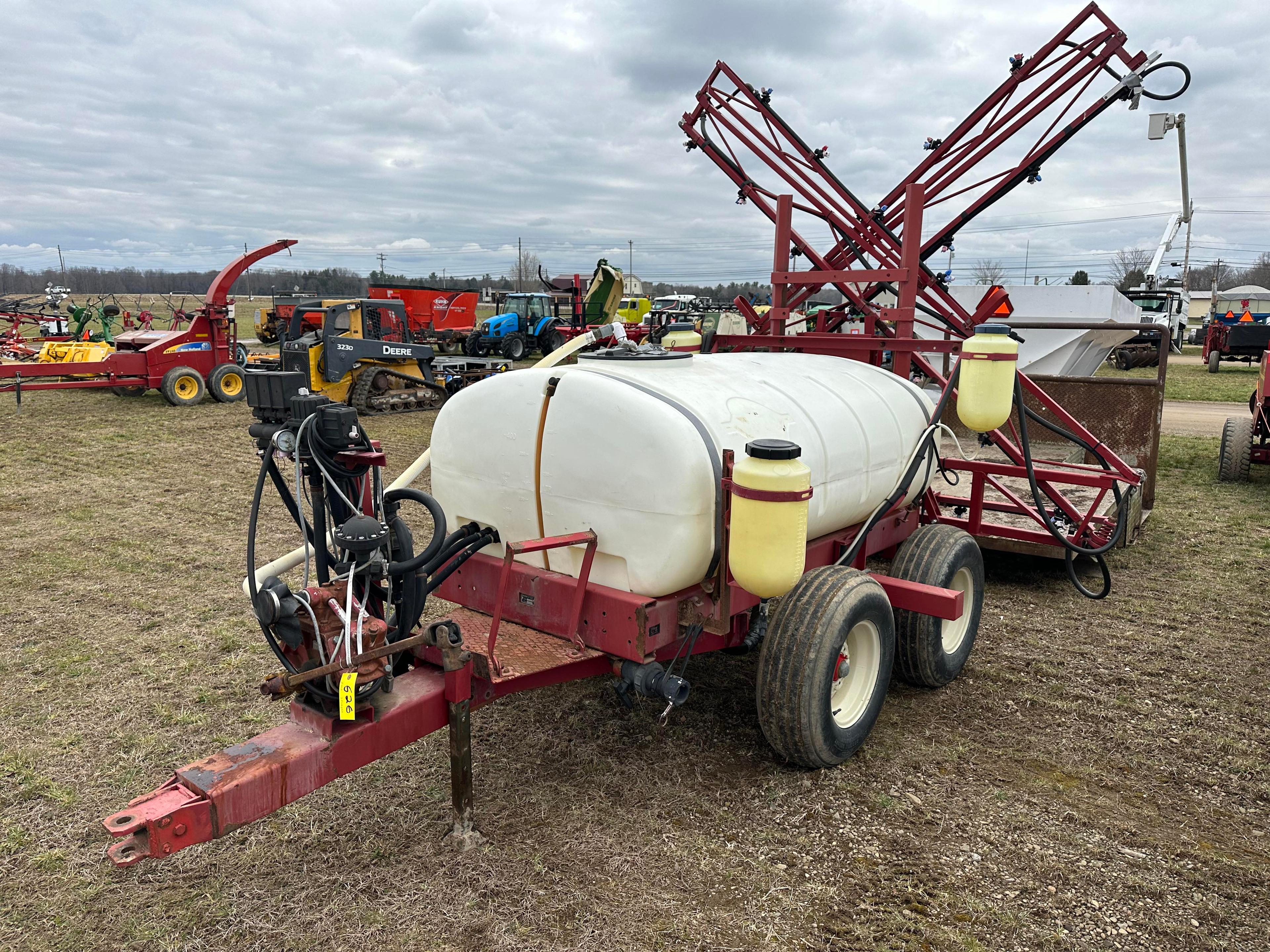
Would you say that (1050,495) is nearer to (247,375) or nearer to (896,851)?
(896,851)

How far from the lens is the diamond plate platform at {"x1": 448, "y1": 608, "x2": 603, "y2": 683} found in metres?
3.09

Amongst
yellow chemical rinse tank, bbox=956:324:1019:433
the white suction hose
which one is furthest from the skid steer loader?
yellow chemical rinse tank, bbox=956:324:1019:433

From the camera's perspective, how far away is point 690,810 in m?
3.38

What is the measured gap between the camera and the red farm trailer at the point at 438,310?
22.2m

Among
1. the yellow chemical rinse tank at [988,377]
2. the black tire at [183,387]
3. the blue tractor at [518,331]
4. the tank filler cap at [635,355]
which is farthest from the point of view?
the blue tractor at [518,331]

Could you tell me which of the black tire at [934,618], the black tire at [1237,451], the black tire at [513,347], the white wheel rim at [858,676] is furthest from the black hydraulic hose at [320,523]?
the black tire at [513,347]

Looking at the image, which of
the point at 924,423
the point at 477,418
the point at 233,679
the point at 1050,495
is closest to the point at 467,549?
the point at 477,418

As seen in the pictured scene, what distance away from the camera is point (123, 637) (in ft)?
16.3

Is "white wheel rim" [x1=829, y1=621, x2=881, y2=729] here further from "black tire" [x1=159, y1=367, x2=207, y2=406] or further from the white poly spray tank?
"black tire" [x1=159, y1=367, x2=207, y2=406]

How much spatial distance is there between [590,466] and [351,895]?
66.7 inches

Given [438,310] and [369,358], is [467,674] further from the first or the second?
[438,310]

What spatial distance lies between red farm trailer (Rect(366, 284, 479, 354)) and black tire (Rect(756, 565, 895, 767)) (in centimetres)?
1973

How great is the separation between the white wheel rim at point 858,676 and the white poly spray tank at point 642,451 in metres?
0.50

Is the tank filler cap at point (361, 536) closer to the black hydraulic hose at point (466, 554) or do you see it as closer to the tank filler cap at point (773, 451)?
the black hydraulic hose at point (466, 554)
